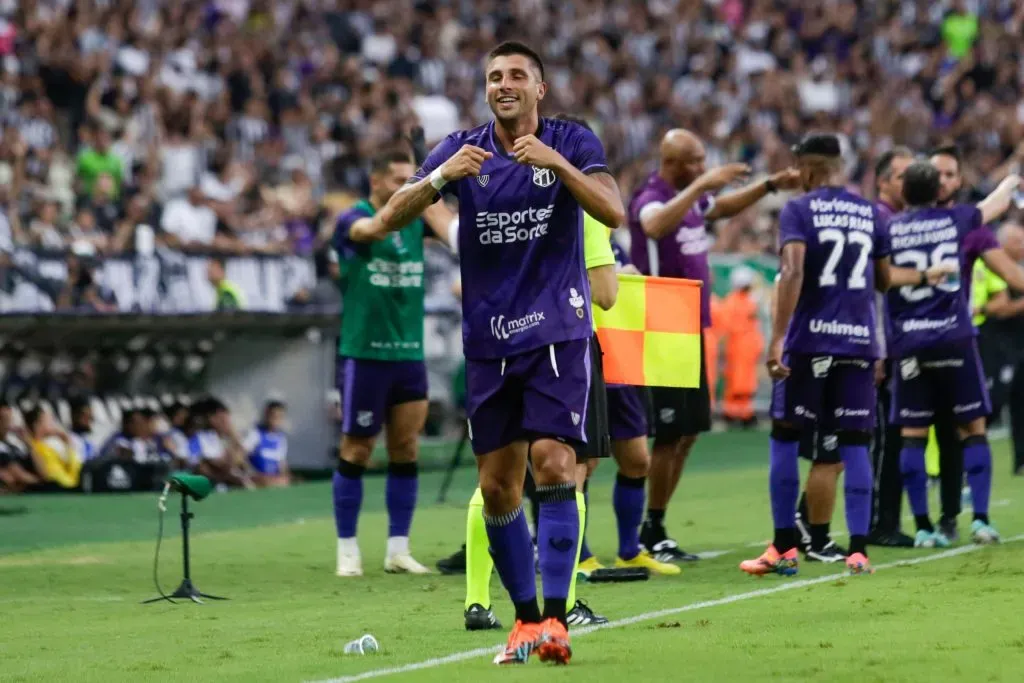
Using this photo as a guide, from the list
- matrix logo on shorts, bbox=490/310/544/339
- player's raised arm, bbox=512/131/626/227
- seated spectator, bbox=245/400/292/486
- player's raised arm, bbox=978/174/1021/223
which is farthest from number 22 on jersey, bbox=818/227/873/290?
seated spectator, bbox=245/400/292/486

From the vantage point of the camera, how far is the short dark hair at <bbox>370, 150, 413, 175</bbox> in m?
11.4

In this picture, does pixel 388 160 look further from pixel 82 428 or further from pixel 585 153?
pixel 82 428

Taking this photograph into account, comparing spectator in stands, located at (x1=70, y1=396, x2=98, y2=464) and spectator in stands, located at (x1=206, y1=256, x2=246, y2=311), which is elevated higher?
spectator in stands, located at (x1=206, y1=256, x2=246, y2=311)

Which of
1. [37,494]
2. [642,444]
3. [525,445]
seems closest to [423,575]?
[642,444]

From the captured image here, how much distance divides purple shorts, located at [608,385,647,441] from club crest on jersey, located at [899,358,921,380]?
6.88ft

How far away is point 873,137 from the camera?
32812 mm

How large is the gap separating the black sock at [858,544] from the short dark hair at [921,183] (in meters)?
2.27

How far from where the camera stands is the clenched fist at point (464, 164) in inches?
280

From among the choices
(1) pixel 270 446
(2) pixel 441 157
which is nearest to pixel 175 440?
(1) pixel 270 446

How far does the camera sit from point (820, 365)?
1062 cm

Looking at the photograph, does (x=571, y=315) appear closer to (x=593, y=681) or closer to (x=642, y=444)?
(x=593, y=681)

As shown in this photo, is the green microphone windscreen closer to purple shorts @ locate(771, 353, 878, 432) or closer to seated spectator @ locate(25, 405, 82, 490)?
purple shorts @ locate(771, 353, 878, 432)

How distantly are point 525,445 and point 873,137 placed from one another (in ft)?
86.7

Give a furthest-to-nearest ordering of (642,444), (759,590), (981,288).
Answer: (981,288)
(642,444)
(759,590)
